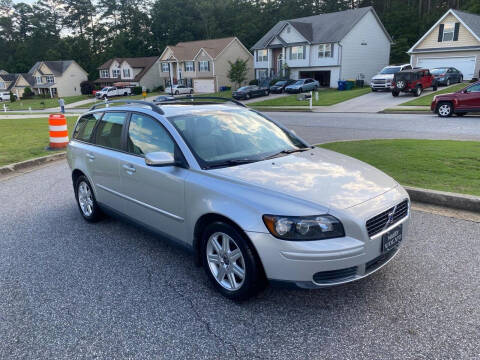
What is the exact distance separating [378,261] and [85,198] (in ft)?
14.1

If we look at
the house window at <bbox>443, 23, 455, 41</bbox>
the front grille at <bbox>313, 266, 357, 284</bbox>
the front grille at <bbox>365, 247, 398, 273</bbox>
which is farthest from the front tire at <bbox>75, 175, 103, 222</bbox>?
the house window at <bbox>443, 23, 455, 41</bbox>

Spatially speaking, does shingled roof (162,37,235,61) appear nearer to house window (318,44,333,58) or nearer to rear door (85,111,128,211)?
house window (318,44,333,58)

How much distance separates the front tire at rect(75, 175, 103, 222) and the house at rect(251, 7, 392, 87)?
1583 inches

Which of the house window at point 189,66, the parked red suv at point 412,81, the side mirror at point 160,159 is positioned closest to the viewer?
the side mirror at point 160,159

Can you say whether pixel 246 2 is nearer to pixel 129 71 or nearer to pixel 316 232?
pixel 129 71

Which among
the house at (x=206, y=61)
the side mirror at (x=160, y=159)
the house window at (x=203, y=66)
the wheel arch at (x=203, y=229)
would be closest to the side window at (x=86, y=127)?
the side mirror at (x=160, y=159)

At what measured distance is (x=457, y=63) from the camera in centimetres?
3528

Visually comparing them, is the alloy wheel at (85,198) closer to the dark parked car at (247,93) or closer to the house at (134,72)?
the dark parked car at (247,93)

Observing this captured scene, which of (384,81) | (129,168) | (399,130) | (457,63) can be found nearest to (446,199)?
(129,168)

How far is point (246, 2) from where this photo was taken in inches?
2950

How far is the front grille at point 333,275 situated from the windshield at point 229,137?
142cm

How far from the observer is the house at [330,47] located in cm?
4194

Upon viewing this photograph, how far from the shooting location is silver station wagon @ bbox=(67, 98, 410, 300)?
2949mm

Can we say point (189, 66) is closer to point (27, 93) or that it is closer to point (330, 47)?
point (330, 47)
